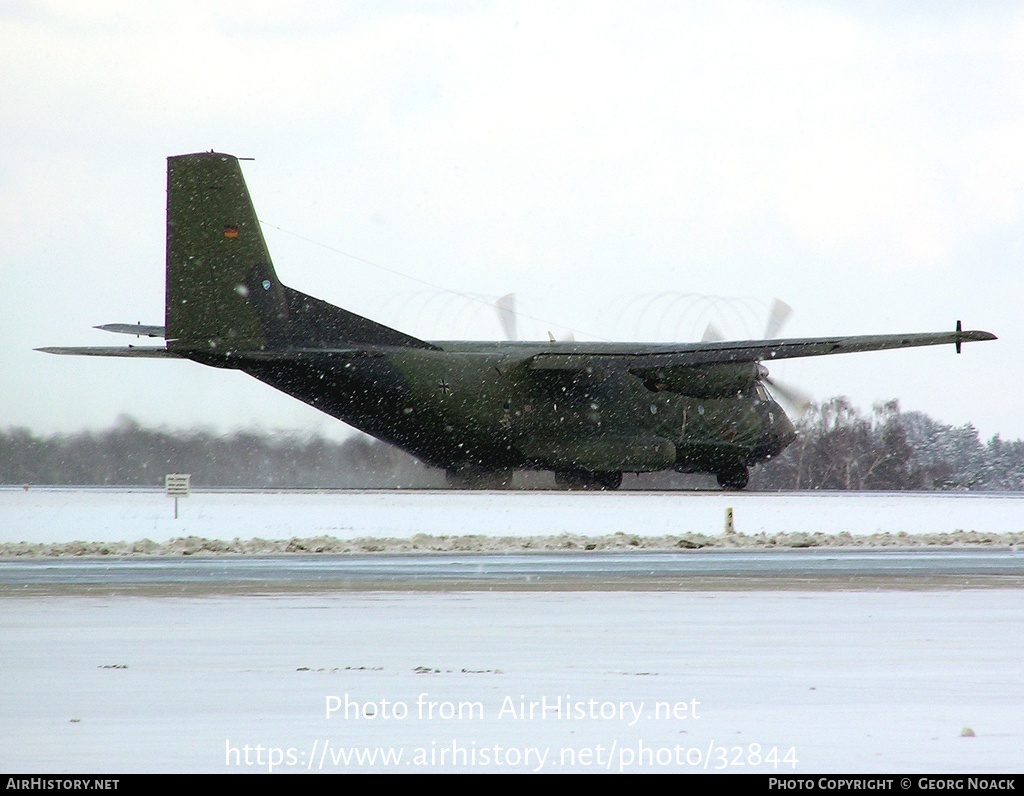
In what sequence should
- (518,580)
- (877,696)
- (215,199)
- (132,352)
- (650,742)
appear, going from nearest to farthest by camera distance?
(650,742) < (877,696) < (518,580) < (215,199) < (132,352)

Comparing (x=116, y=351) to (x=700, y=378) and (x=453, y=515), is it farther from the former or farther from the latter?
(x=700, y=378)

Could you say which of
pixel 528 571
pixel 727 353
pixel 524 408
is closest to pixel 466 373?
pixel 524 408

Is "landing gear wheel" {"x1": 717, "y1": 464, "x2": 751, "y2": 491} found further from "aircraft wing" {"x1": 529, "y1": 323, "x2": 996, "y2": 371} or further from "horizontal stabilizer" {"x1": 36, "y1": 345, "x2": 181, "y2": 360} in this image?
"horizontal stabilizer" {"x1": 36, "y1": 345, "x2": 181, "y2": 360}

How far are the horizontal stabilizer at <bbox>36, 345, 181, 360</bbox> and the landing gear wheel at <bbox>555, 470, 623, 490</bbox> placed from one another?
1035 centimetres

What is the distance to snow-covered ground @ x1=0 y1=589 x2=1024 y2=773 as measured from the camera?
6789 mm

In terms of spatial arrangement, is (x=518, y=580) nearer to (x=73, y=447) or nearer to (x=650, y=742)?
(x=650, y=742)

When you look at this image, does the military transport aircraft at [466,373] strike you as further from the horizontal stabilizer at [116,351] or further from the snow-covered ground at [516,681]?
the snow-covered ground at [516,681]

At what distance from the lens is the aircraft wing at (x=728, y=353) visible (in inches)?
1195

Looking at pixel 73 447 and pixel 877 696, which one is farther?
pixel 73 447

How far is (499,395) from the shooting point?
30594 mm

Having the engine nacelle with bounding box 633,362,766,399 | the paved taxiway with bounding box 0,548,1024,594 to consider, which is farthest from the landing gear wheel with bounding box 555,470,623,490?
the paved taxiway with bounding box 0,548,1024,594

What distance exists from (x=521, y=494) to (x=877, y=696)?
23.8m

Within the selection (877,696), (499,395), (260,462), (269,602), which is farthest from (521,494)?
(877,696)

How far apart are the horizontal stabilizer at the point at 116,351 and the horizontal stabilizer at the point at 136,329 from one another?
0.37 m
